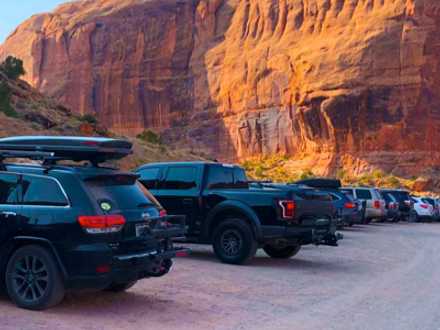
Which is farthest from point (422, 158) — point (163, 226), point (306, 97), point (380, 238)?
point (163, 226)

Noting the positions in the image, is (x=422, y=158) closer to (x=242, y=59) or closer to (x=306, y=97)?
(x=306, y=97)

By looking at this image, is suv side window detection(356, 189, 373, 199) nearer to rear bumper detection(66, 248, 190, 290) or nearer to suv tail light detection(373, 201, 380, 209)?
suv tail light detection(373, 201, 380, 209)

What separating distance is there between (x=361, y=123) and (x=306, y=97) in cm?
642

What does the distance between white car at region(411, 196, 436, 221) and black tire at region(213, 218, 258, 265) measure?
23515mm

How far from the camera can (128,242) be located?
7.70 metres

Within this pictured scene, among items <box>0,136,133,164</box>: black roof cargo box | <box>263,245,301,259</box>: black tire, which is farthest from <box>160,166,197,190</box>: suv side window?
<box>0,136,133,164</box>: black roof cargo box

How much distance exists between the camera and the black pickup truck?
12.3 meters

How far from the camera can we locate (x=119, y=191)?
8016 mm

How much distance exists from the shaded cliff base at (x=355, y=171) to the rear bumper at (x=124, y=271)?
163ft

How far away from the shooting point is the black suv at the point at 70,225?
24.4ft

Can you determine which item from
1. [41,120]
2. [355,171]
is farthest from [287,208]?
[355,171]

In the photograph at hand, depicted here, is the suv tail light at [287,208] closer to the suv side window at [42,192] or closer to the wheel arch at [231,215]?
the wheel arch at [231,215]

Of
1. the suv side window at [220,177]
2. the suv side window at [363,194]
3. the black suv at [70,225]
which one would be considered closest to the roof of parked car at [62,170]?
the black suv at [70,225]

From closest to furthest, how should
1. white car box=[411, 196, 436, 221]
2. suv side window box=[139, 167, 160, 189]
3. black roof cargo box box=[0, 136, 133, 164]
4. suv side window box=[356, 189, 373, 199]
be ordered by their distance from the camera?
black roof cargo box box=[0, 136, 133, 164], suv side window box=[139, 167, 160, 189], suv side window box=[356, 189, 373, 199], white car box=[411, 196, 436, 221]
